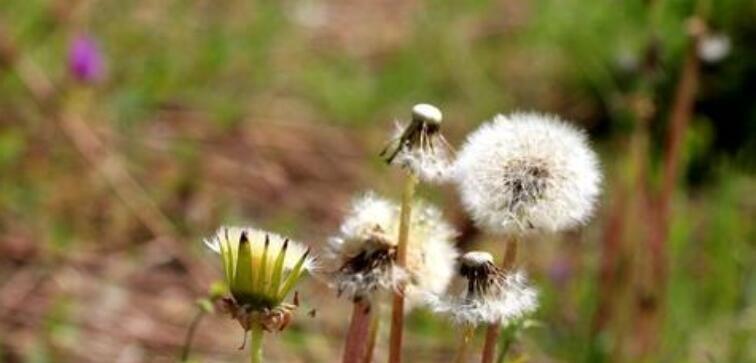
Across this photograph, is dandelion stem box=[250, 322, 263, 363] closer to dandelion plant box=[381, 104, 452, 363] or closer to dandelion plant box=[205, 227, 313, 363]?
dandelion plant box=[205, 227, 313, 363]

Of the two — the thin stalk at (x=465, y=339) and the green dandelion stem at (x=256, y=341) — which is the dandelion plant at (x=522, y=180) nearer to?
the thin stalk at (x=465, y=339)

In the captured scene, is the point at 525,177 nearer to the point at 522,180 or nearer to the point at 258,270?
the point at 522,180

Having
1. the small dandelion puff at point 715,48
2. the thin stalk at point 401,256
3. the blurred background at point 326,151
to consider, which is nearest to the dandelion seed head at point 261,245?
the thin stalk at point 401,256

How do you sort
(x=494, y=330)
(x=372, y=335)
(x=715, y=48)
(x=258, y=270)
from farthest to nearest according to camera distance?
(x=715, y=48)
(x=372, y=335)
(x=494, y=330)
(x=258, y=270)

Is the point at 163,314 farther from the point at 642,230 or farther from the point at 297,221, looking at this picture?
the point at 642,230

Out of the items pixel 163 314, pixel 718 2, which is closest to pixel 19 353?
pixel 163 314

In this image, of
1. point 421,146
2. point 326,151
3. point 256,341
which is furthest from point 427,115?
point 326,151
